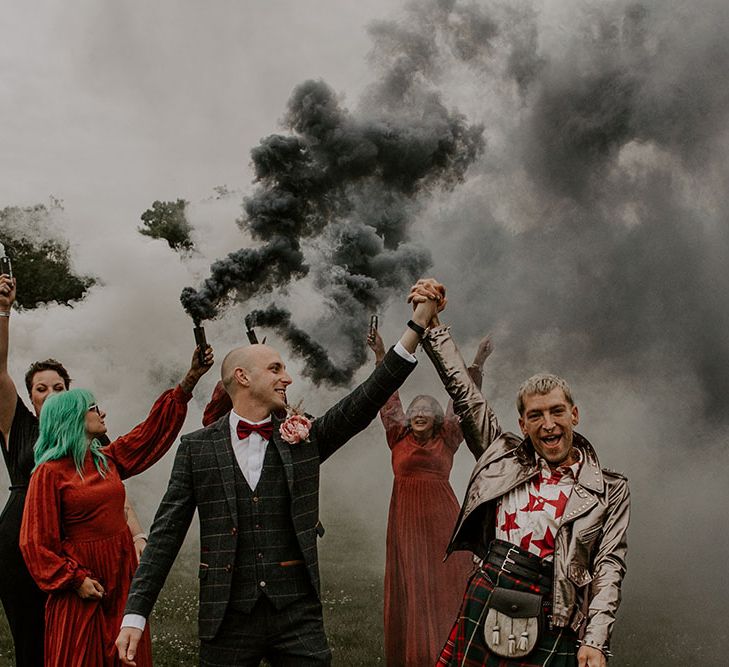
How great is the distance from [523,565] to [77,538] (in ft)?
7.72

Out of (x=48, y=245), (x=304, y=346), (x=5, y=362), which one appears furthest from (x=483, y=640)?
(x=48, y=245)

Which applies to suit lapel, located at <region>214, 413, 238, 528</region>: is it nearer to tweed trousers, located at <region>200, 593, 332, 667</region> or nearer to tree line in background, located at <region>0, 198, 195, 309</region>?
tweed trousers, located at <region>200, 593, 332, 667</region>

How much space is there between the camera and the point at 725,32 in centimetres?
634

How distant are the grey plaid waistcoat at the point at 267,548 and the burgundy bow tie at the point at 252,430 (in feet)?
0.39

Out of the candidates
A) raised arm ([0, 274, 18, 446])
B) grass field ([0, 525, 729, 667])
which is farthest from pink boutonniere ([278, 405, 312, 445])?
grass field ([0, 525, 729, 667])

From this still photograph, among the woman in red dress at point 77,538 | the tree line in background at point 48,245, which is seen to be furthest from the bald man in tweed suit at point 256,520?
the tree line in background at point 48,245

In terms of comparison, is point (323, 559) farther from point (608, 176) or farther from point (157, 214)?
point (157, 214)

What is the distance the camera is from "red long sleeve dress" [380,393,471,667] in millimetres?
5707

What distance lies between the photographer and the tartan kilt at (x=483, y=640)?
9.55 ft

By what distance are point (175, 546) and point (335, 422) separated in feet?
2.52

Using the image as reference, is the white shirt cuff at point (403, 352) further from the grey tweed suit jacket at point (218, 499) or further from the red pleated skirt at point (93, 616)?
the red pleated skirt at point (93, 616)

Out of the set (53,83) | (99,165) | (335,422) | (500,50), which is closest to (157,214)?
(99,165)

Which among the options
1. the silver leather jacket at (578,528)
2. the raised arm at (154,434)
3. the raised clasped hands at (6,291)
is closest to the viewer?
the silver leather jacket at (578,528)

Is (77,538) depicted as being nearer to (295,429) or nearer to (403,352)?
(295,429)
